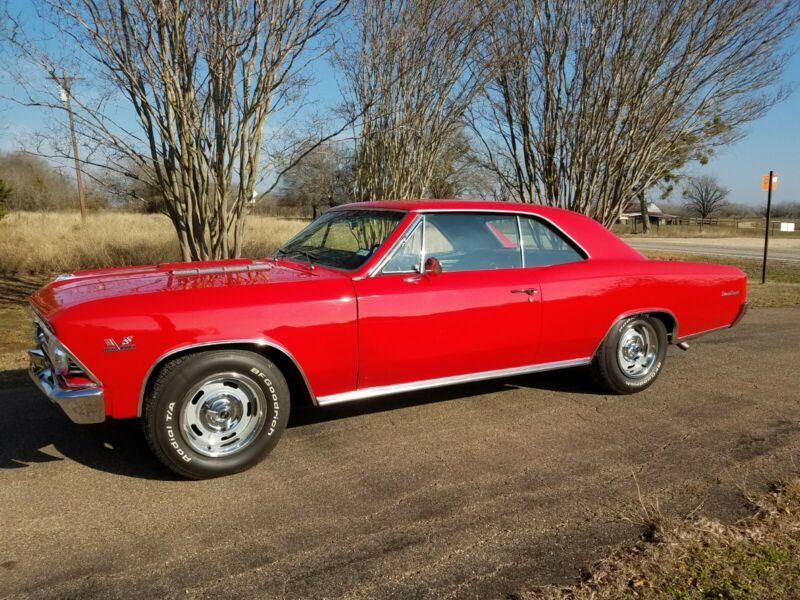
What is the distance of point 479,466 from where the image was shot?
3518 millimetres

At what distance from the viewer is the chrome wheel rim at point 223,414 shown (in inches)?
129

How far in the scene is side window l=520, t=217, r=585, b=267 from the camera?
14.8ft

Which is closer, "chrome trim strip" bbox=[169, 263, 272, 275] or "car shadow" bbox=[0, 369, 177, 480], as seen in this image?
"car shadow" bbox=[0, 369, 177, 480]

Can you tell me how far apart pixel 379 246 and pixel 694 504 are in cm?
233

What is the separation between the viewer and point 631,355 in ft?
16.1

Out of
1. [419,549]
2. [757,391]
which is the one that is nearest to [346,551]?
[419,549]

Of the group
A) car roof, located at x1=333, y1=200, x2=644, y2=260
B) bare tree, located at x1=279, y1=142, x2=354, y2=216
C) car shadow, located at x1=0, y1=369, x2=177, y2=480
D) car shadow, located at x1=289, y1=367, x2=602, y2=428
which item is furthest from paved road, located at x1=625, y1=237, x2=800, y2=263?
car shadow, located at x1=0, y1=369, x2=177, y2=480

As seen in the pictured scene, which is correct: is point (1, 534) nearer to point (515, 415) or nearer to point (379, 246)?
point (379, 246)

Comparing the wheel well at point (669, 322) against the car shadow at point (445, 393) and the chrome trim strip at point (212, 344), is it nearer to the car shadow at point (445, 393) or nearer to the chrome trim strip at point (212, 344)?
the car shadow at point (445, 393)

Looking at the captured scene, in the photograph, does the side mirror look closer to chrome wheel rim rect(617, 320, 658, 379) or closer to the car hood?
the car hood

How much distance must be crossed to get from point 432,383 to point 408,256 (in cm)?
87

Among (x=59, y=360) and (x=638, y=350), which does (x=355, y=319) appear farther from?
(x=638, y=350)

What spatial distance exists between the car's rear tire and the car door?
2.50ft

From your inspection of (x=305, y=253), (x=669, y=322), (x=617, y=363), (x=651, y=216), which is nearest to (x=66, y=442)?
(x=305, y=253)
